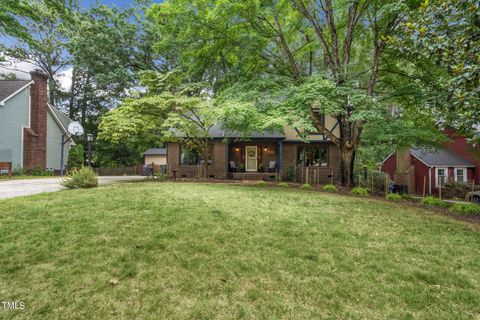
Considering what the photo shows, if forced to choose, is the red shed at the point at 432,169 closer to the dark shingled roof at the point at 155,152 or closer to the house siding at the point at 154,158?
the dark shingled roof at the point at 155,152

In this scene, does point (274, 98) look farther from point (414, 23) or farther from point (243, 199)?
point (414, 23)

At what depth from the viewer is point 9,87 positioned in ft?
56.9

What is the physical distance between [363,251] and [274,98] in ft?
24.3

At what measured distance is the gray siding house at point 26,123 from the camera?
16.4 m

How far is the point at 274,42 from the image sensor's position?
1208 cm

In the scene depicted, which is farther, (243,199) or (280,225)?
(243,199)

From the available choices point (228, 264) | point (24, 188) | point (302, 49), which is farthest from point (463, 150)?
point (24, 188)

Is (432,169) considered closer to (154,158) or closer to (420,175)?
(420,175)

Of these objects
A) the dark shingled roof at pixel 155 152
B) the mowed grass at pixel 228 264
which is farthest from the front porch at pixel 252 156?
the dark shingled roof at pixel 155 152

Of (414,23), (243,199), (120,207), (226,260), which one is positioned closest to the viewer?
(226,260)

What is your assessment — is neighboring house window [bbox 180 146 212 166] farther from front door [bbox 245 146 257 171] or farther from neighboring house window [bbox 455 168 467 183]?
neighboring house window [bbox 455 168 467 183]

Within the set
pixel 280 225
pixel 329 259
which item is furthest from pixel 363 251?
pixel 280 225

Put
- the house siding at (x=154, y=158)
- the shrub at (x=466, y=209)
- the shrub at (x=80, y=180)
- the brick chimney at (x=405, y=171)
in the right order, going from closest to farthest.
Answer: the shrub at (x=466, y=209) < the shrub at (x=80, y=180) < the brick chimney at (x=405, y=171) < the house siding at (x=154, y=158)

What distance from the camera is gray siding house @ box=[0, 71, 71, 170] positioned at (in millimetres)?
16406
